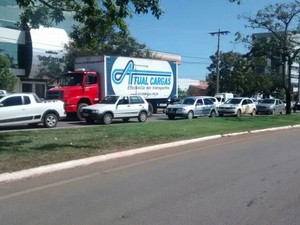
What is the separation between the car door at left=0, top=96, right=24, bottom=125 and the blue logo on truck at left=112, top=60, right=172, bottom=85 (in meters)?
9.04

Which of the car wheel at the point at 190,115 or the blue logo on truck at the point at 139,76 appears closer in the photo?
the blue logo on truck at the point at 139,76

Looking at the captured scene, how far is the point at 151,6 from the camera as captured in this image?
12055 millimetres

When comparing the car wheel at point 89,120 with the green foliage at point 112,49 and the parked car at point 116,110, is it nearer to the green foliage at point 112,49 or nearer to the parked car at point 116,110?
the parked car at point 116,110

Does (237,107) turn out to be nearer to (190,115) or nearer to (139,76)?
(190,115)

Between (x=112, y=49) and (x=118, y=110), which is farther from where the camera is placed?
(x=112, y=49)

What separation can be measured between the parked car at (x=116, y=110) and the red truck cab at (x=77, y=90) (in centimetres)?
136

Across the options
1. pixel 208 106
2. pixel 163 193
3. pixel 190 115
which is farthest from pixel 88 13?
pixel 208 106

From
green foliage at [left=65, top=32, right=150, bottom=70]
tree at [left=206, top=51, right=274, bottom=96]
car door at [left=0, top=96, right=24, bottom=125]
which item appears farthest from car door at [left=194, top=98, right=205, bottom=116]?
tree at [left=206, top=51, right=274, bottom=96]

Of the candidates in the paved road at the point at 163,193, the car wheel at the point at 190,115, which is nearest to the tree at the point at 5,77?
the car wheel at the point at 190,115

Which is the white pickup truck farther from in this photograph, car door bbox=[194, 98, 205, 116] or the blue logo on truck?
car door bbox=[194, 98, 205, 116]

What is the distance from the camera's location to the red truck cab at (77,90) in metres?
24.7

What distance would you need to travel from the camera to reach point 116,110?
23.4 meters

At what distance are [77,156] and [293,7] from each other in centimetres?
2638

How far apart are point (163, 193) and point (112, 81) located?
20113 millimetres
